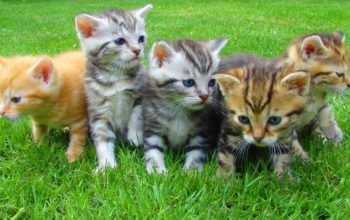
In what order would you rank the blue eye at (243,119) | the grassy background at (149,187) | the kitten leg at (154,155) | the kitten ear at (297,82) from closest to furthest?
the grassy background at (149,187) → the kitten ear at (297,82) → the blue eye at (243,119) → the kitten leg at (154,155)

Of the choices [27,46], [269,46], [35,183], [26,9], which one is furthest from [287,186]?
[26,9]

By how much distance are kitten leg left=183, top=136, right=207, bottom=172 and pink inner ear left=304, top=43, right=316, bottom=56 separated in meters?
1.04

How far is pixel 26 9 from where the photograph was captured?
62.9 ft

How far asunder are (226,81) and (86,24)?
1337 millimetres

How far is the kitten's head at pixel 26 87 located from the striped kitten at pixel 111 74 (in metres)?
0.32

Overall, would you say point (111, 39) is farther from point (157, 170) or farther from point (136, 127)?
point (157, 170)

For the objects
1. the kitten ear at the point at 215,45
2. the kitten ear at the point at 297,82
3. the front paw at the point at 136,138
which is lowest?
the front paw at the point at 136,138

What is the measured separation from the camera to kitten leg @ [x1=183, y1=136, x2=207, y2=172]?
11.4ft

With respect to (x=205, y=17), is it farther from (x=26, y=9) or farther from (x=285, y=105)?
(x=285, y=105)

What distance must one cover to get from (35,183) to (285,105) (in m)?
1.70

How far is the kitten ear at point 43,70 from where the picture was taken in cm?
372

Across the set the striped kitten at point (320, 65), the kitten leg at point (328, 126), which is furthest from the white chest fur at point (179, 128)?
the kitten leg at point (328, 126)

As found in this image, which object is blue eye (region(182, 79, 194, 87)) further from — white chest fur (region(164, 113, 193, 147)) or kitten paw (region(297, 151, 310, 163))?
kitten paw (region(297, 151, 310, 163))

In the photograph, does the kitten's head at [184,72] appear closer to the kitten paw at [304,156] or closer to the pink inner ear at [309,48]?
the pink inner ear at [309,48]
